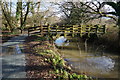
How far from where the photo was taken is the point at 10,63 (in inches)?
281

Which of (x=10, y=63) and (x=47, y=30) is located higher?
(x=47, y=30)

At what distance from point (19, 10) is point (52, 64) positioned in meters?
15.4

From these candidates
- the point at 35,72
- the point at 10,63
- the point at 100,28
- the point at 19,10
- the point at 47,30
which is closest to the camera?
the point at 35,72

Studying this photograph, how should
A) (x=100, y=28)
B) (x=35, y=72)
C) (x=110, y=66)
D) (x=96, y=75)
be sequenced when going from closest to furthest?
(x=35, y=72), (x=96, y=75), (x=110, y=66), (x=100, y=28)

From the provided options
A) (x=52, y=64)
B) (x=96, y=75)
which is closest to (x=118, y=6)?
(x=96, y=75)

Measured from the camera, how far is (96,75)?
805cm

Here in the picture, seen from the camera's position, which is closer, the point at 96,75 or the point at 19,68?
the point at 19,68

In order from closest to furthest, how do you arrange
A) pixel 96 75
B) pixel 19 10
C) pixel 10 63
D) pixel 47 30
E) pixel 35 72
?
pixel 35 72
pixel 10 63
pixel 96 75
pixel 47 30
pixel 19 10

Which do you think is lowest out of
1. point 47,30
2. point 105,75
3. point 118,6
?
point 105,75

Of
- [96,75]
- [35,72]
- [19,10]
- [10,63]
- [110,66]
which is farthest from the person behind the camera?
[19,10]

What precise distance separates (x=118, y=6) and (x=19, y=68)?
12.4 m

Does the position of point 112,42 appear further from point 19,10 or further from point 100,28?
point 19,10

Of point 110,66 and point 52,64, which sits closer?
point 52,64

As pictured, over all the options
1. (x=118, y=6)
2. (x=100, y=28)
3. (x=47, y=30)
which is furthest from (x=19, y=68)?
(x=100, y=28)
